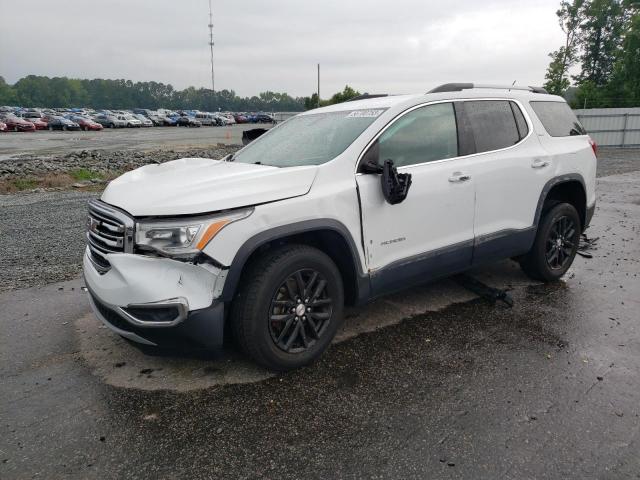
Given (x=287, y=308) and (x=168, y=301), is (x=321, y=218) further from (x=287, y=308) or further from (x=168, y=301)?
(x=168, y=301)

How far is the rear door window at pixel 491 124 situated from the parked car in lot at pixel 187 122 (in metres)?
58.2

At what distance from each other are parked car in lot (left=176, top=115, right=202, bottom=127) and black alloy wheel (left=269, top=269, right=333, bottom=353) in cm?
5918

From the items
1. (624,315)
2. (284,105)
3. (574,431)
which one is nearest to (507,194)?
(624,315)

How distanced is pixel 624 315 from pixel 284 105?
140226mm

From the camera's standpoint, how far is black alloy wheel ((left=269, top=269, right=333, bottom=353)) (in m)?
3.27

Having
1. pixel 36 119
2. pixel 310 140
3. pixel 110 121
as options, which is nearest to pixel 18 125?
pixel 36 119

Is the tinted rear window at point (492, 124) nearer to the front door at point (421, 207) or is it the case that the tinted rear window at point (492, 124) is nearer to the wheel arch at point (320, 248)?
the front door at point (421, 207)

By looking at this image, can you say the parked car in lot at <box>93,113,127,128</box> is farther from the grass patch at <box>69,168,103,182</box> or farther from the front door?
the front door

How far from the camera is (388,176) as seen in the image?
11.5ft

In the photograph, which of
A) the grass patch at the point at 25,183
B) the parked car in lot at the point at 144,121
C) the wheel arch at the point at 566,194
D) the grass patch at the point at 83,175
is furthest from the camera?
the parked car in lot at the point at 144,121

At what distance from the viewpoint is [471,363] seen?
11.5ft

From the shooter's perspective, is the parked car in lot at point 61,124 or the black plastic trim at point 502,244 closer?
the black plastic trim at point 502,244

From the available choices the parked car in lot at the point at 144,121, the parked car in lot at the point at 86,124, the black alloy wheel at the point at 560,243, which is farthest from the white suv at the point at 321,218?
the parked car in lot at the point at 144,121

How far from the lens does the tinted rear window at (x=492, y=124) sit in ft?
14.2
